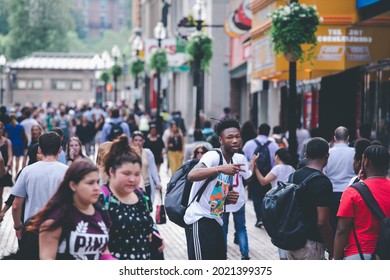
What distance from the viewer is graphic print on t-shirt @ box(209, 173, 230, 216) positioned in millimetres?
8625

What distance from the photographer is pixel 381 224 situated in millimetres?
7082

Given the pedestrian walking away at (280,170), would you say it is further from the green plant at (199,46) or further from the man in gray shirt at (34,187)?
the green plant at (199,46)

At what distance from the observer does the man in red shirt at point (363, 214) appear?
291 inches

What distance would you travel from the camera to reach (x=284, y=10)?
17141 millimetres

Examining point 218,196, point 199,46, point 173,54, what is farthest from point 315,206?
point 173,54

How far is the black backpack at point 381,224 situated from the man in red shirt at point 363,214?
3 cm

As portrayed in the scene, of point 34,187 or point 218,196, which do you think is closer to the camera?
point 218,196

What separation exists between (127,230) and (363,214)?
192 cm

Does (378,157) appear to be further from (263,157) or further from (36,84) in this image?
(36,84)

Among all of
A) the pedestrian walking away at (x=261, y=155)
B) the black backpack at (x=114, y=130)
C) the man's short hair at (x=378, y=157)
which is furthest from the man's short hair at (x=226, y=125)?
the black backpack at (x=114, y=130)

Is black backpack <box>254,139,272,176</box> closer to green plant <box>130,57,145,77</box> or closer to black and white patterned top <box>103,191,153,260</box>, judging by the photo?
black and white patterned top <box>103,191,153,260</box>

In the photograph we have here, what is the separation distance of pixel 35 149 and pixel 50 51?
9770 cm
